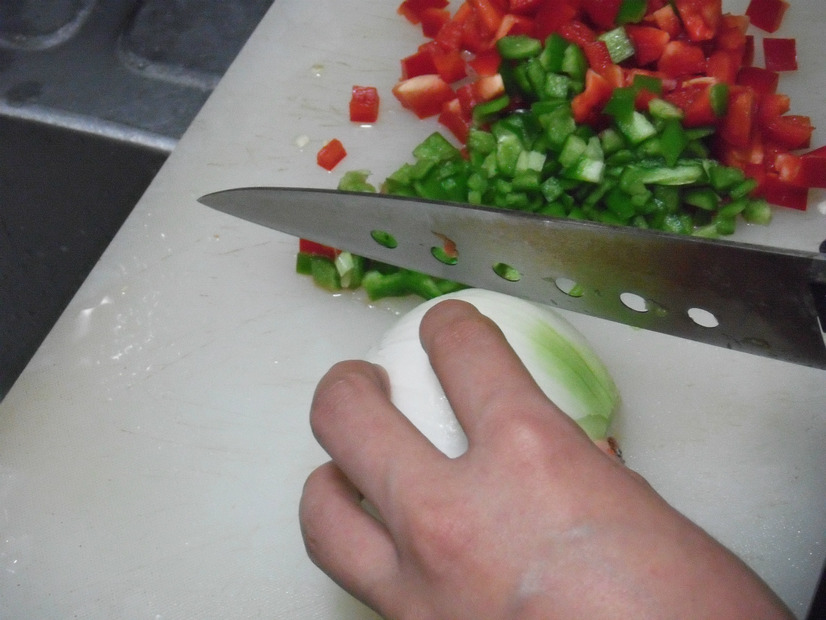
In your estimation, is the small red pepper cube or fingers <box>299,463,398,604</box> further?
the small red pepper cube

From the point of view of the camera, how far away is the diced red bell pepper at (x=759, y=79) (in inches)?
67.7

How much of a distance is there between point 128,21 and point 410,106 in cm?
125

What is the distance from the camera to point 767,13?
1854mm

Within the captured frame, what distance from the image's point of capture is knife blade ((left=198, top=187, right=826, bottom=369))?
1.06 meters

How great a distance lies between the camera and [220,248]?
1.78m

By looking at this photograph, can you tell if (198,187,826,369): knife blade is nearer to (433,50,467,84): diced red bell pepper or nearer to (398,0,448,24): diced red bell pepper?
(433,50,467,84): diced red bell pepper

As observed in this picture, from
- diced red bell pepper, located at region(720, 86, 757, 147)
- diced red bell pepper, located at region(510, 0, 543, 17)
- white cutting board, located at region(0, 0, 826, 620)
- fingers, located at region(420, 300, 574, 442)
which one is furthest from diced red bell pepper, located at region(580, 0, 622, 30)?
fingers, located at region(420, 300, 574, 442)

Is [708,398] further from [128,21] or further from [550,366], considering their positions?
[128,21]

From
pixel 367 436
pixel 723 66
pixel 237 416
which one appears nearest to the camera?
pixel 367 436

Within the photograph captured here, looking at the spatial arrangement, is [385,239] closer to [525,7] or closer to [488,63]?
[488,63]

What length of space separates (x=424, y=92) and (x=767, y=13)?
88 cm

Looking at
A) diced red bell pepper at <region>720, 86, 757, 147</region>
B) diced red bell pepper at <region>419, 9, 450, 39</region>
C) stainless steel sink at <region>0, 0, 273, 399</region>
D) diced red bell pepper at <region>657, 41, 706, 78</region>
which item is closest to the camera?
diced red bell pepper at <region>720, 86, 757, 147</region>

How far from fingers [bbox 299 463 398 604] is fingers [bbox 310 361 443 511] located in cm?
6

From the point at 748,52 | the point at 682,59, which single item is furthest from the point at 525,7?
the point at 748,52
